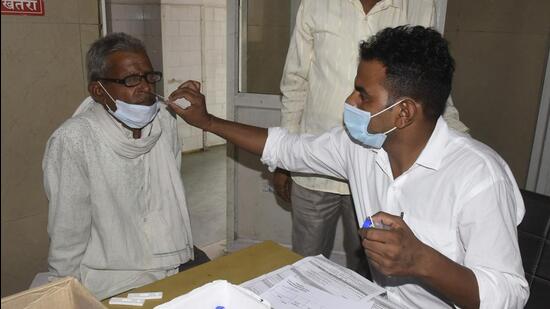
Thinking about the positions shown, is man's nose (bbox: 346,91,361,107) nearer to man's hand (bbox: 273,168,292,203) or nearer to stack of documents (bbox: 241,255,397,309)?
stack of documents (bbox: 241,255,397,309)

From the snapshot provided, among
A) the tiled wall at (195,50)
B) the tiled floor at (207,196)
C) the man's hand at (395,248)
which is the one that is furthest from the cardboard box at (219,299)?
the tiled wall at (195,50)

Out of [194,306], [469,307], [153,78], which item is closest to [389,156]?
[469,307]

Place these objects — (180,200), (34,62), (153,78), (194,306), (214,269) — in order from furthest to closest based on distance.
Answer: (34,62) → (180,200) → (153,78) → (214,269) → (194,306)

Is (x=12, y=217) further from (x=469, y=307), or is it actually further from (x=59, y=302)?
(x=469, y=307)

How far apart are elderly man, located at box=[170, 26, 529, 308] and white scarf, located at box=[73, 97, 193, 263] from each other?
76cm

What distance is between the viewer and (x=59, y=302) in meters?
1.06

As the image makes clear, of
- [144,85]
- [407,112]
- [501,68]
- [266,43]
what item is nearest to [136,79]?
[144,85]

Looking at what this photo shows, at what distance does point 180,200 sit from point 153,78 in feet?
1.77

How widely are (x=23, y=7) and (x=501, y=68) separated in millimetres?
3078

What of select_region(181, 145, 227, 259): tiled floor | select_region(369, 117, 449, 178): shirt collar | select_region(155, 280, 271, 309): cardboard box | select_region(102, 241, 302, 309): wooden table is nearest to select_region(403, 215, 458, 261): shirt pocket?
select_region(369, 117, 449, 178): shirt collar

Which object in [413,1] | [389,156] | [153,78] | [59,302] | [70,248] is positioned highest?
[413,1]

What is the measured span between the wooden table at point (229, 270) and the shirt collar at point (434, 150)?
0.56m

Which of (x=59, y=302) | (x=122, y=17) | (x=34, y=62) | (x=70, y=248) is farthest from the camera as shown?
(x=122, y=17)

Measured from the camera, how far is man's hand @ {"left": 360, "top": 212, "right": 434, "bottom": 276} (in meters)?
1.16
